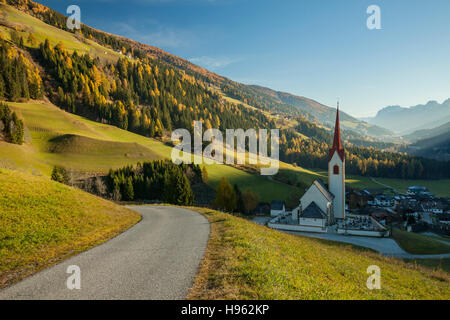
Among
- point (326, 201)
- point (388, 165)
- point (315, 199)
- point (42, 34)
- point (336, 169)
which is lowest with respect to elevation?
point (326, 201)

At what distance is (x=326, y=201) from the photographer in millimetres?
46688

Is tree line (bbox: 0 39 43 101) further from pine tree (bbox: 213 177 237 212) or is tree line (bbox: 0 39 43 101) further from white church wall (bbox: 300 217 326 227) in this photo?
white church wall (bbox: 300 217 326 227)

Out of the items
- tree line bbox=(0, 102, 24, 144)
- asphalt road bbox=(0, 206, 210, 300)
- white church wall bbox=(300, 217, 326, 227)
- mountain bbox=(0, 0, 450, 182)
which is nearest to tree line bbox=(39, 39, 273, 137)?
mountain bbox=(0, 0, 450, 182)

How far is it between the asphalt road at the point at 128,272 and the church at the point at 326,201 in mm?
36453

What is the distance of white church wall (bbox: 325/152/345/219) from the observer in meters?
50.6

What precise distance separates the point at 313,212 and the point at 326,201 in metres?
4.04

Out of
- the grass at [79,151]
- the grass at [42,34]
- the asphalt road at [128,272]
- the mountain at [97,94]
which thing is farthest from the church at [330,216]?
the grass at [42,34]

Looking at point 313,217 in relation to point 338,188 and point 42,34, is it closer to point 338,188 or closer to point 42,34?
point 338,188

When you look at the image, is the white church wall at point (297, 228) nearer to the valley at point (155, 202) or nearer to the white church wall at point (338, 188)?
the valley at point (155, 202)

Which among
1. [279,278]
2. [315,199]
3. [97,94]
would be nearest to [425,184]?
[315,199]

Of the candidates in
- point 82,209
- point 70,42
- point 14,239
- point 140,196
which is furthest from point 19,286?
point 70,42

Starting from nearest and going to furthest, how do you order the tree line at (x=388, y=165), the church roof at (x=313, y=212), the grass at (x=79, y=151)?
the church roof at (x=313, y=212) < the grass at (x=79, y=151) < the tree line at (x=388, y=165)

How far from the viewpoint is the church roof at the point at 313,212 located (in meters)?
44.7

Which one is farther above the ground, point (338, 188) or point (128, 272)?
point (128, 272)
